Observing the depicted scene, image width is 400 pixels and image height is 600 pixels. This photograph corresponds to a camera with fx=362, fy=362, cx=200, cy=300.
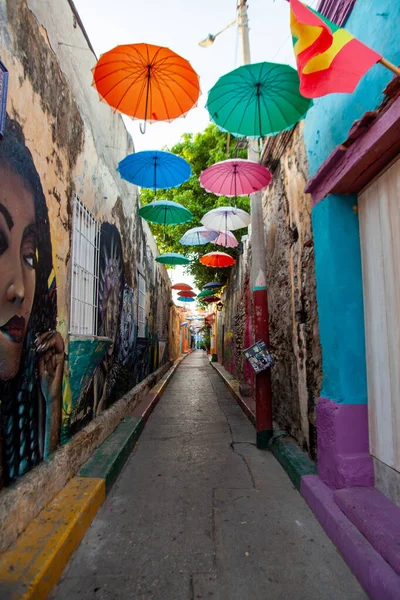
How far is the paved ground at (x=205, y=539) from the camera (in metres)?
2.12

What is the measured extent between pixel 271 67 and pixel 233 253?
924 cm

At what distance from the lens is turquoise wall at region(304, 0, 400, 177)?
241 cm

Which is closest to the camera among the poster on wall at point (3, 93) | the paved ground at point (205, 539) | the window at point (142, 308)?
the paved ground at point (205, 539)

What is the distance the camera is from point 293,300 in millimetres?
4391

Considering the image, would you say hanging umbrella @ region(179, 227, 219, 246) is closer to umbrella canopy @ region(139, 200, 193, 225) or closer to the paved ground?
umbrella canopy @ region(139, 200, 193, 225)

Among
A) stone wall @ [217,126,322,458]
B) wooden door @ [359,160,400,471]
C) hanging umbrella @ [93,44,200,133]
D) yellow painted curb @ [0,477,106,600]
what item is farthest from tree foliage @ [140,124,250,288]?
yellow painted curb @ [0,477,106,600]

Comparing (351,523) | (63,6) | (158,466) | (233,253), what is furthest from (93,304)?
(233,253)

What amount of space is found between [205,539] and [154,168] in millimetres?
4452

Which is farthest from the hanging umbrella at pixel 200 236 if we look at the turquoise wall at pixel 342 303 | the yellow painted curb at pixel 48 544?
the yellow painted curb at pixel 48 544

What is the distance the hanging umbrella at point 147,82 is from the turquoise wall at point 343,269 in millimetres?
1522

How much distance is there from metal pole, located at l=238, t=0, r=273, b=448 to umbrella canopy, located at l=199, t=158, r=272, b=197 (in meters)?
0.31

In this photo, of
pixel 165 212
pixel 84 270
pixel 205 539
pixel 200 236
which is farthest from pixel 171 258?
pixel 205 539

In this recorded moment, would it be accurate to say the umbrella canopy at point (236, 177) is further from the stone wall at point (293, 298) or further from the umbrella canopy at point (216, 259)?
the umbrella canopy at point (216, 259)

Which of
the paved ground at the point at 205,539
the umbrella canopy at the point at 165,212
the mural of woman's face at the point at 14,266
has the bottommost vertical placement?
the paved ground at the point at 205,539
